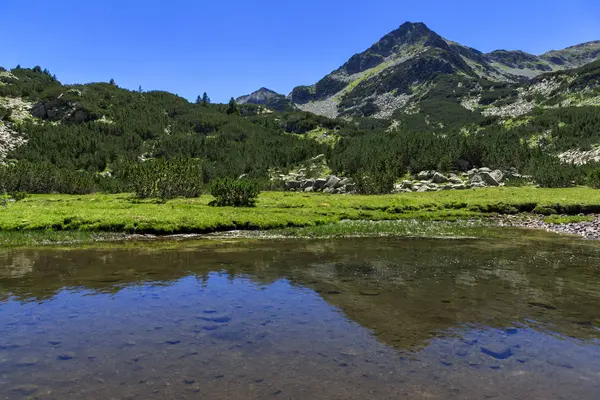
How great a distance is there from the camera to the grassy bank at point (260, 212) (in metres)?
36.6

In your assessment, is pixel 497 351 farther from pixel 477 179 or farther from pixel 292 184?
pixel 292 184

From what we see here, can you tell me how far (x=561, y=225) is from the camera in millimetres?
41750

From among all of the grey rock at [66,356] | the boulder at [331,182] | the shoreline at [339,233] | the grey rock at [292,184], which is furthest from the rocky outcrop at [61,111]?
the grey rock at [66,356]

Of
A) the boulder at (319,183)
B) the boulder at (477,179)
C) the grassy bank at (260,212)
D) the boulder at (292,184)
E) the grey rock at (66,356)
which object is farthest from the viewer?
the boulder at (292,184)

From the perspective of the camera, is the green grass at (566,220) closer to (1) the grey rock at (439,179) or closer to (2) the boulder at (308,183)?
(1) the grey rock at (439,179)

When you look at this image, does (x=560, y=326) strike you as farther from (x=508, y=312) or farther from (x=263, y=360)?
(x=263, y=360)

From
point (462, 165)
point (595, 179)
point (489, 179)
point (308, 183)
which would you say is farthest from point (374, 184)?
point (462, 165)

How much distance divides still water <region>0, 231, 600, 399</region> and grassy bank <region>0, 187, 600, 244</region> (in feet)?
44.9

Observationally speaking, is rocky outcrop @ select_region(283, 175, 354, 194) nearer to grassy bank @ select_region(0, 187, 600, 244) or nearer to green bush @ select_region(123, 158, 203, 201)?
grassy bank @ select_region(0, 187, 600, 244)

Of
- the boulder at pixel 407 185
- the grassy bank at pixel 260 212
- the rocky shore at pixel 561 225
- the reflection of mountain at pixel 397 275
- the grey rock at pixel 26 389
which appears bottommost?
the rocky shore at pixel 561 225

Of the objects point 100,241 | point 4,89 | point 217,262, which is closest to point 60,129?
point 4,89

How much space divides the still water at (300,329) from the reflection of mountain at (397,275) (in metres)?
0.11

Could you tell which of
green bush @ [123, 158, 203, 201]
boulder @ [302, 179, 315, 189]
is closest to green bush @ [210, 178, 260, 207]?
green bush @ [123, 158, 203, 201]

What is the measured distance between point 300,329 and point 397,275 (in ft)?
29.8
